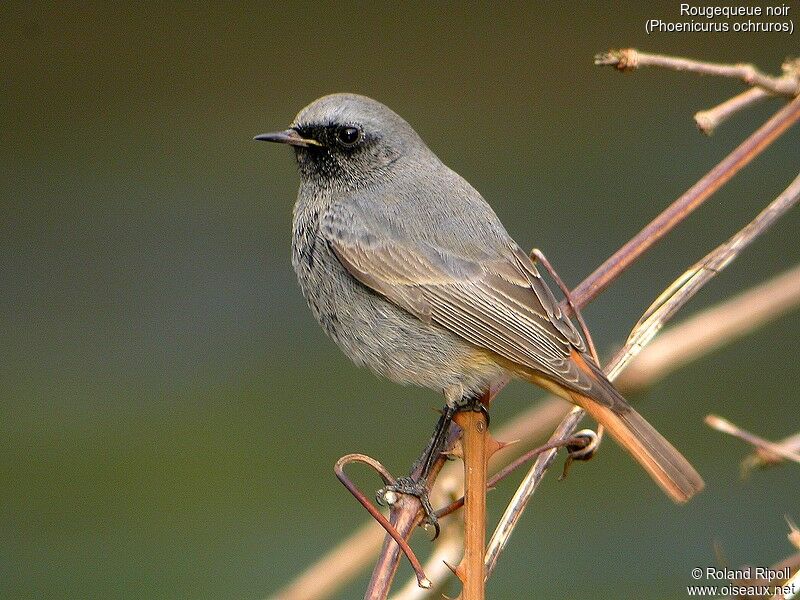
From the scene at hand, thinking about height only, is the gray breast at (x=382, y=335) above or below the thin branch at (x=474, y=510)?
above

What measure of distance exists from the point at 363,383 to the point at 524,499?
396cm

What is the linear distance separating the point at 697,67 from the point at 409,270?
1244mm

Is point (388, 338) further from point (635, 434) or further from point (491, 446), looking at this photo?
point (491, 446)

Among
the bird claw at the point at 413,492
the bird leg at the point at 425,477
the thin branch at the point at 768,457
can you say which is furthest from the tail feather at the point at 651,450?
the bird claw at the point at 413,492

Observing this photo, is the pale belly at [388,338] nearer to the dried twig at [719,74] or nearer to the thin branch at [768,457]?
the thin branch at [768,457]

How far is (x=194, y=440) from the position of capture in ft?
19.9

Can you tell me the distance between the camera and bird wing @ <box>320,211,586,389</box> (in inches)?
129

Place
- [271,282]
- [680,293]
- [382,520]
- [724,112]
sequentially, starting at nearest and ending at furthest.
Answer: [382,520] < [724,112] < [680,293] < [271,282]

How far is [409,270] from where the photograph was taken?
3396mm

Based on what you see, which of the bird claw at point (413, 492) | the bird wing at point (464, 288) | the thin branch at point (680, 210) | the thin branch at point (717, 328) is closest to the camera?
the bird claw at point (413, 492)

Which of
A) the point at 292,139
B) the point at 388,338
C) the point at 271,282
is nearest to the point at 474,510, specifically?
the point at 388,338

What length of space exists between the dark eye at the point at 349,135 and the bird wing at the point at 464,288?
0.33 m

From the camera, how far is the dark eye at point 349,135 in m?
3.63

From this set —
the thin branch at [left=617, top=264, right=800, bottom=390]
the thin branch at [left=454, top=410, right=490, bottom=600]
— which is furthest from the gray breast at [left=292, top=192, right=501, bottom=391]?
the thin branch at [left=454, top=410, right=490, bottom=600]
